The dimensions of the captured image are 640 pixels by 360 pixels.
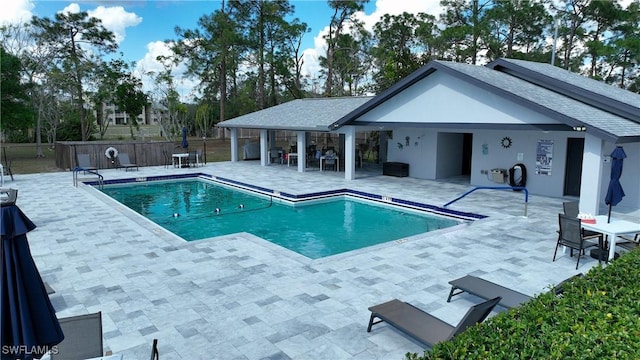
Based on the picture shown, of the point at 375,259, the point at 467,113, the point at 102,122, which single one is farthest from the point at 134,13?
the point at 102,122

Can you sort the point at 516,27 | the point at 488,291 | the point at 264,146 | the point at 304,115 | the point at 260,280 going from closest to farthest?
the point at 488,291 < the point at 260,280 < the point at 304,115 < the point at 264,146 < the point at 516,27

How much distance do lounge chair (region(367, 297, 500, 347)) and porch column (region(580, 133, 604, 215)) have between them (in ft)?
27.3

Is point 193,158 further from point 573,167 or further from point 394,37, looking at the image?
point 394,37

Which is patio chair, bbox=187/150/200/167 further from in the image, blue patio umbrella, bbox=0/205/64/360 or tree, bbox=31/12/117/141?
blue patio umbrella, bbox=0/205/64/360

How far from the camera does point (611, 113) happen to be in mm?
13039

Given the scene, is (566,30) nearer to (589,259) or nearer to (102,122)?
(589,259)

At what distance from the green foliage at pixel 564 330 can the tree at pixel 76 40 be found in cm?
3422

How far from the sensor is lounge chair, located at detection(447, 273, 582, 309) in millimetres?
5852

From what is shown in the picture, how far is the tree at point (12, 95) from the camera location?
2422 cm

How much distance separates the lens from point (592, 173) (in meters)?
11.4

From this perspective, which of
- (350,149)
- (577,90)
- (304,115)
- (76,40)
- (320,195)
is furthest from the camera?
(76,40)


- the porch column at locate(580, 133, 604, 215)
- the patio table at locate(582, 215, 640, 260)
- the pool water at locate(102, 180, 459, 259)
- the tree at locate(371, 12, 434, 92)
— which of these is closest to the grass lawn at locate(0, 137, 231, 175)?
the pool water at locate(102, 180, 459, 259)

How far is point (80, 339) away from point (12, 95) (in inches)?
1045

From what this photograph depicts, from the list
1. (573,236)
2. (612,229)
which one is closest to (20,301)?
(573,236)
